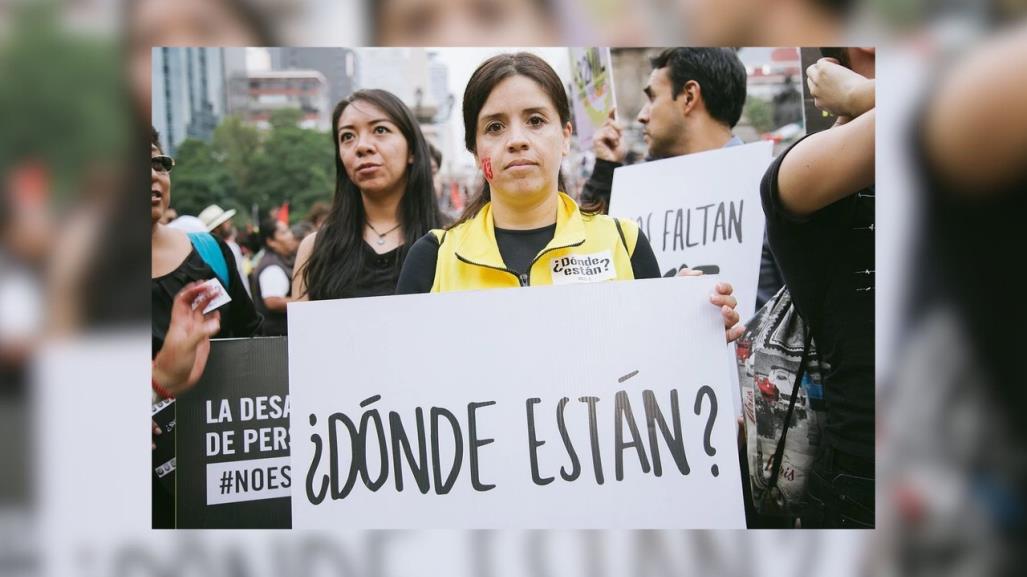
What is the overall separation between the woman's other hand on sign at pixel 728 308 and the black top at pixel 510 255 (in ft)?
0.62

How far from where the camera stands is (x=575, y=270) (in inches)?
121

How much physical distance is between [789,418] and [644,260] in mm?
715

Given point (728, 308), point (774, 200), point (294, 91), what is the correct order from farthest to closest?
point (294, 91), point (728, 308), point (774, 200)

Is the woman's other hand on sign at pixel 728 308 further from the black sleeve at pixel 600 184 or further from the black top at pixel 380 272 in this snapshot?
the black top at pixel 380 272

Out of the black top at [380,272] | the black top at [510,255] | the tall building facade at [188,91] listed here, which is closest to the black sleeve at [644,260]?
the black top at [510,255]

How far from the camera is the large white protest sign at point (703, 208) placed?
10.2ft

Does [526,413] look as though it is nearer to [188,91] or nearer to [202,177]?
[202,177]

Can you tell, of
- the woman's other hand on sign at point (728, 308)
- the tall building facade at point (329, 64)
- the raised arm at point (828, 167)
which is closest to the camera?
the raised arm at point (828, 167)

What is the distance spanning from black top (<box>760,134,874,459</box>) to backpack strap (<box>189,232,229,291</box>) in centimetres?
179

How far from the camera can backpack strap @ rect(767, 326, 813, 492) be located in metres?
3.09

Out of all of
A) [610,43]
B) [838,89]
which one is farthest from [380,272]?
[838,89]

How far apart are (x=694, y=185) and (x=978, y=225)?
2.88 feet

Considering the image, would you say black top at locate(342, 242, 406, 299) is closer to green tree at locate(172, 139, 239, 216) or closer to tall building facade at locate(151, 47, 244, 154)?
green tree at locate(172, 139, 239, 216)

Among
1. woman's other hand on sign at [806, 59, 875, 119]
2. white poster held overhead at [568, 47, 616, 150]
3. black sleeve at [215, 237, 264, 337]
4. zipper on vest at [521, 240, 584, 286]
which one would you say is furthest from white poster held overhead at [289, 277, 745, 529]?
woman's other hand on sign at [806, 59, 875, 119]
